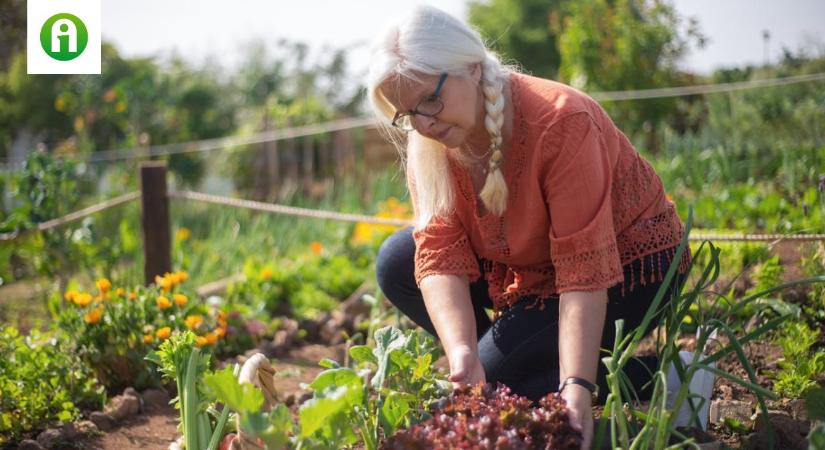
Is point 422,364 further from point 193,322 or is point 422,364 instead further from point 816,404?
point 193,322

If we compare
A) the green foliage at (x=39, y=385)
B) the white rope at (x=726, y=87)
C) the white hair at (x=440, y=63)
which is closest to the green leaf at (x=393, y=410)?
the white hair at (x=440, y=63)

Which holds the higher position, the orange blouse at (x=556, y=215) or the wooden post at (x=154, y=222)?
the orange blouse at (x=556, y=215)

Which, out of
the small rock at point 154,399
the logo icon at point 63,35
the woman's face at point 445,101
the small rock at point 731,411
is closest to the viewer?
the woman's face at point 445,101

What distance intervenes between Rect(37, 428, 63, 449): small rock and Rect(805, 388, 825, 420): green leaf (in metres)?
1.90

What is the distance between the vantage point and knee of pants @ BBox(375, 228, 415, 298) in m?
2.41

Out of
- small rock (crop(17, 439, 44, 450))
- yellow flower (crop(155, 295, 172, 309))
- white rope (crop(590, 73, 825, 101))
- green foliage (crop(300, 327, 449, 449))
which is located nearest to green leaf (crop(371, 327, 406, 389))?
green foliage (crop(300, 327, 449, 449))

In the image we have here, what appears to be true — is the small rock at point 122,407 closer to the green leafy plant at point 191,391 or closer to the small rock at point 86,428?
the small rock at point 86,428

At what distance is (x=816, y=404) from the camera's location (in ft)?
4.92

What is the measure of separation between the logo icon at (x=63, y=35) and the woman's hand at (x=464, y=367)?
3.04 m

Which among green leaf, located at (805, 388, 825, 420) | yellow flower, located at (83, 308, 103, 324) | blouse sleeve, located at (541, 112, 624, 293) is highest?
blouse sleeve, located at (541, 112, 624, 293)

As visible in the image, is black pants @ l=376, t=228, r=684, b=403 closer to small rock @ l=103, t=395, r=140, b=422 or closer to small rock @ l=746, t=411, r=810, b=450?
small rock @ l=746, t=411, r=810, b=450

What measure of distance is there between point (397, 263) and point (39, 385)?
1.15 metres

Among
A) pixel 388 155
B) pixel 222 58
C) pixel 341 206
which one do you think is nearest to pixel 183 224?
pixel 341 206

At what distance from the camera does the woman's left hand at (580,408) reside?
157cm
